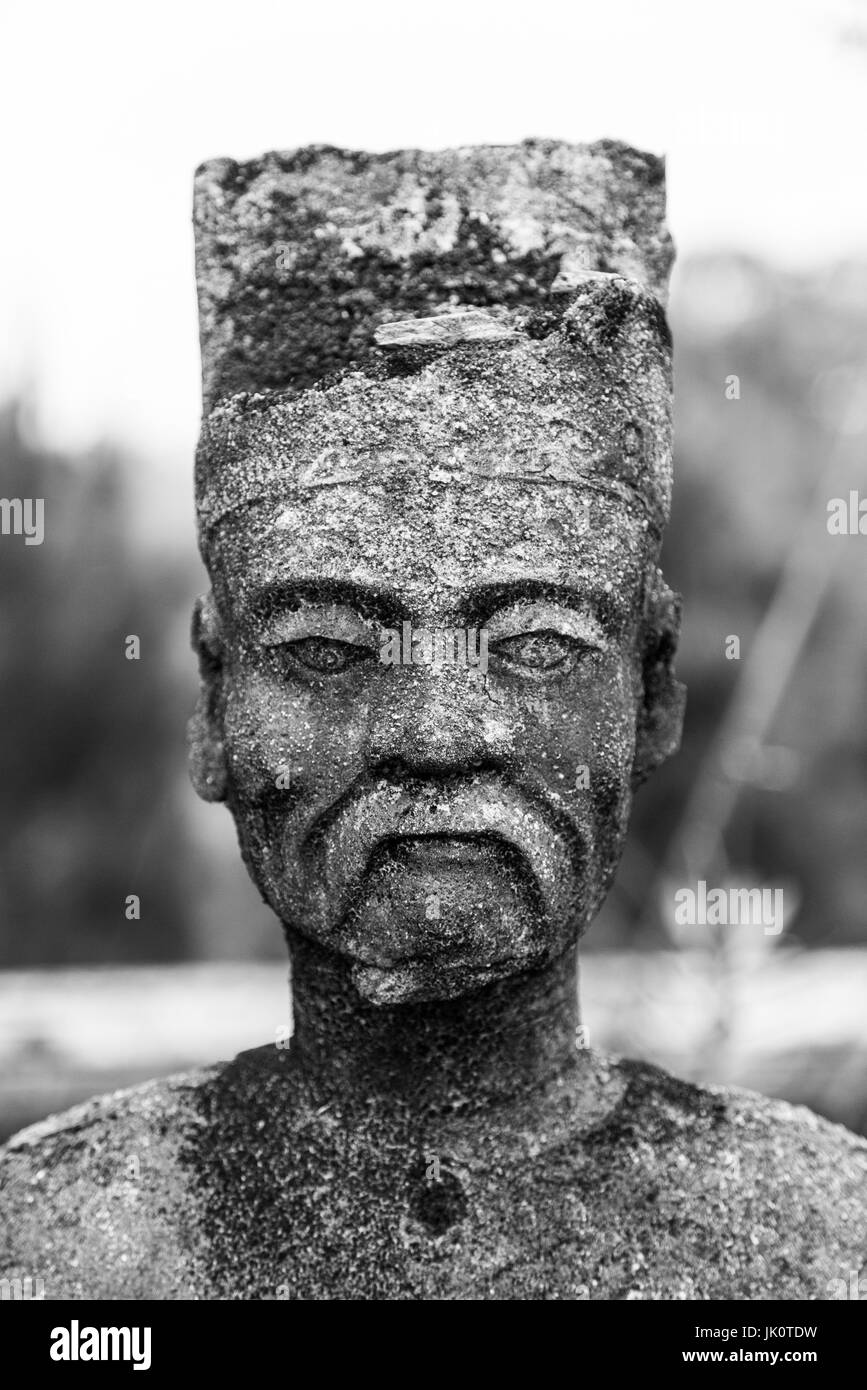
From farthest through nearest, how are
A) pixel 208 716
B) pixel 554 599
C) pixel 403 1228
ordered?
1. pixel 208 716
2. pixel 403 1228
3. pixel 554 599

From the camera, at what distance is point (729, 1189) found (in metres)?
2.96

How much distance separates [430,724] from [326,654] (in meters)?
0.29

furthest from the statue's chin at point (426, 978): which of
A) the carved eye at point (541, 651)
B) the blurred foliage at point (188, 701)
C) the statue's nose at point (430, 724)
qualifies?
the blurred foliage at point (188, 701)

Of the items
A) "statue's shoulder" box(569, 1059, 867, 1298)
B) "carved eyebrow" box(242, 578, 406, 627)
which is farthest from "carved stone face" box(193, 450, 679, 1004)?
"statue's shoulder" box(569, 1059, 867, 1298)

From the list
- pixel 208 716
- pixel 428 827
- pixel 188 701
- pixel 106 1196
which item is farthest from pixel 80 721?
pixel 428 827

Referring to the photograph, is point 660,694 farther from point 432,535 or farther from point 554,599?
point 432,535

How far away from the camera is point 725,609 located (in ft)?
35.3

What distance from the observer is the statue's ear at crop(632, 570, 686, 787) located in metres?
3.04

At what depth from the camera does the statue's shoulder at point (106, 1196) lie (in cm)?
285

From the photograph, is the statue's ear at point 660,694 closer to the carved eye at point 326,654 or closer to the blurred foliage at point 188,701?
the carved eye at point 326,654

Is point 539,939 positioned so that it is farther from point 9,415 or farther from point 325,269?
point 9,415

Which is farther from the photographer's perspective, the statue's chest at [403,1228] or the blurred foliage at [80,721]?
the blurred foliage at [80,721]

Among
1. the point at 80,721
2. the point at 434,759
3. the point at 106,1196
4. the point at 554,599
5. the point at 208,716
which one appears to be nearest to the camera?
the point at 434,759

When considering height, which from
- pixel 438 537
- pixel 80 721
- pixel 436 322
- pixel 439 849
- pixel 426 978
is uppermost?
pixel 436 322
